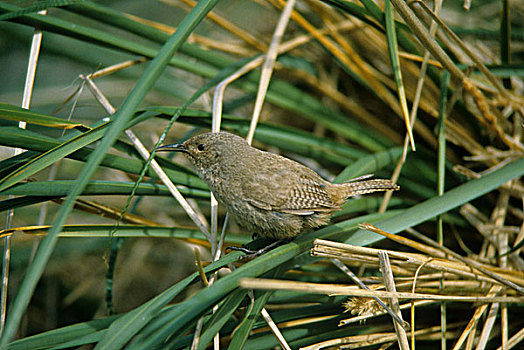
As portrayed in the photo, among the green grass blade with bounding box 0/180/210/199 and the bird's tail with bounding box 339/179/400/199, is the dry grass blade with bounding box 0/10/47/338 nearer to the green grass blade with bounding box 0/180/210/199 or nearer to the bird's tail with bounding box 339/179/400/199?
the green grass blade with bounding box 0/180/210/199

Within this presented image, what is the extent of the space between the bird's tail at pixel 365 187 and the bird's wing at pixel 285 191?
10 centimetres

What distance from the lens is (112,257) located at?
2076 millimetres

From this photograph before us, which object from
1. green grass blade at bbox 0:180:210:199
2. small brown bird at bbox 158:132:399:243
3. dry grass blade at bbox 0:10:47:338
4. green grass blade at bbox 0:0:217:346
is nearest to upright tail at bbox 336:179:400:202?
small brown bird at bbox 158:132:399:243

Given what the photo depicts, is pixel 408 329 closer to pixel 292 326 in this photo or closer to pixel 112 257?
pixel 292 326

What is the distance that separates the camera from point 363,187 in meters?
2.11

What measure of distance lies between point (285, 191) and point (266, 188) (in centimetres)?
9

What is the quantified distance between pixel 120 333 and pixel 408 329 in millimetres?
1333

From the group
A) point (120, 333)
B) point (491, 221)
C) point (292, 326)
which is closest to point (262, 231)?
point (292, 326)

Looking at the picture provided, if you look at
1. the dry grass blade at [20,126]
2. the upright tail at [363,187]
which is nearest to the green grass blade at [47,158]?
the dry grass blade at [20,126]

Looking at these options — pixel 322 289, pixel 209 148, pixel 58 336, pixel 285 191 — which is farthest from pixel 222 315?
pixel 209 148

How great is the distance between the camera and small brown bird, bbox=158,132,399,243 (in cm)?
202

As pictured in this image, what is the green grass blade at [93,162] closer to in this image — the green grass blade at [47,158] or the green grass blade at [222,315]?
the green grass blade at [47,158]

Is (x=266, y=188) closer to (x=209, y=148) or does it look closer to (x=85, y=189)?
(x=209, y=148)

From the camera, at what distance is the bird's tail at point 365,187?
2.07 metres
